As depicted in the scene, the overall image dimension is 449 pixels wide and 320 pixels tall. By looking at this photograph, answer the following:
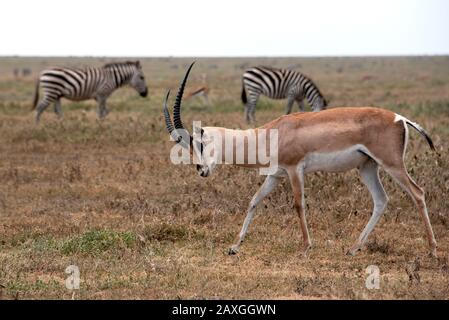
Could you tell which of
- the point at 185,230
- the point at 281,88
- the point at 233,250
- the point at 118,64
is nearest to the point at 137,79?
the point at 118,64

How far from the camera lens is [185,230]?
327 inches

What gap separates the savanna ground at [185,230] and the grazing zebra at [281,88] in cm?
477

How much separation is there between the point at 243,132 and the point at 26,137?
8.45 meters

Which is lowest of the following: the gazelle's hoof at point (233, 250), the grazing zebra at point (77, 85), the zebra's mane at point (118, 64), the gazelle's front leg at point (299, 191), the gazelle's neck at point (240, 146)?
the gazelle's hoof at point (233, 250)

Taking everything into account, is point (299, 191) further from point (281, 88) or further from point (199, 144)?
point (281, 88)

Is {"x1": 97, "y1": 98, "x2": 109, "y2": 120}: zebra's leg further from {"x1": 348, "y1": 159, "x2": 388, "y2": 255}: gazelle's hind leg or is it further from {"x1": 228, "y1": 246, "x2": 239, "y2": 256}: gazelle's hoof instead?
{"x1": 348, "y1": 159, "x2": 388, "y2": 255}: gazelle's hind leg

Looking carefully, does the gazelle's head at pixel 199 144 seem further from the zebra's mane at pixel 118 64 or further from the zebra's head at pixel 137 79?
the zebra's head at pixel 137 79

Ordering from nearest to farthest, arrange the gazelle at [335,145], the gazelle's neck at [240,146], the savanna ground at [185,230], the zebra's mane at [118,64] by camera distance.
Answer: the savanna ground at [185,230] < the gazelle at [335,145] < the gazelle's neck at [240,146] < the zebra's mane at [118,64]

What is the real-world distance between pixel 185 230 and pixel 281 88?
11.6 m

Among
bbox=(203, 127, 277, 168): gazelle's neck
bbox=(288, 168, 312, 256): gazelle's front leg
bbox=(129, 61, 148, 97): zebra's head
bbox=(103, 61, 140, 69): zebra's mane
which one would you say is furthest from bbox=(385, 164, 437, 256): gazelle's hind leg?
bbox=(129, 61, 148, 97): zebra's head

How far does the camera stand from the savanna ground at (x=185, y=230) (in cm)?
641

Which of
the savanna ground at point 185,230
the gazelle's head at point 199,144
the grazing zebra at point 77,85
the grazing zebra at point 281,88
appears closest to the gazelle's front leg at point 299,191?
the savanna ground at point 185,230

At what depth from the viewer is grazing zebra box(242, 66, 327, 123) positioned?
19047 millimetres
